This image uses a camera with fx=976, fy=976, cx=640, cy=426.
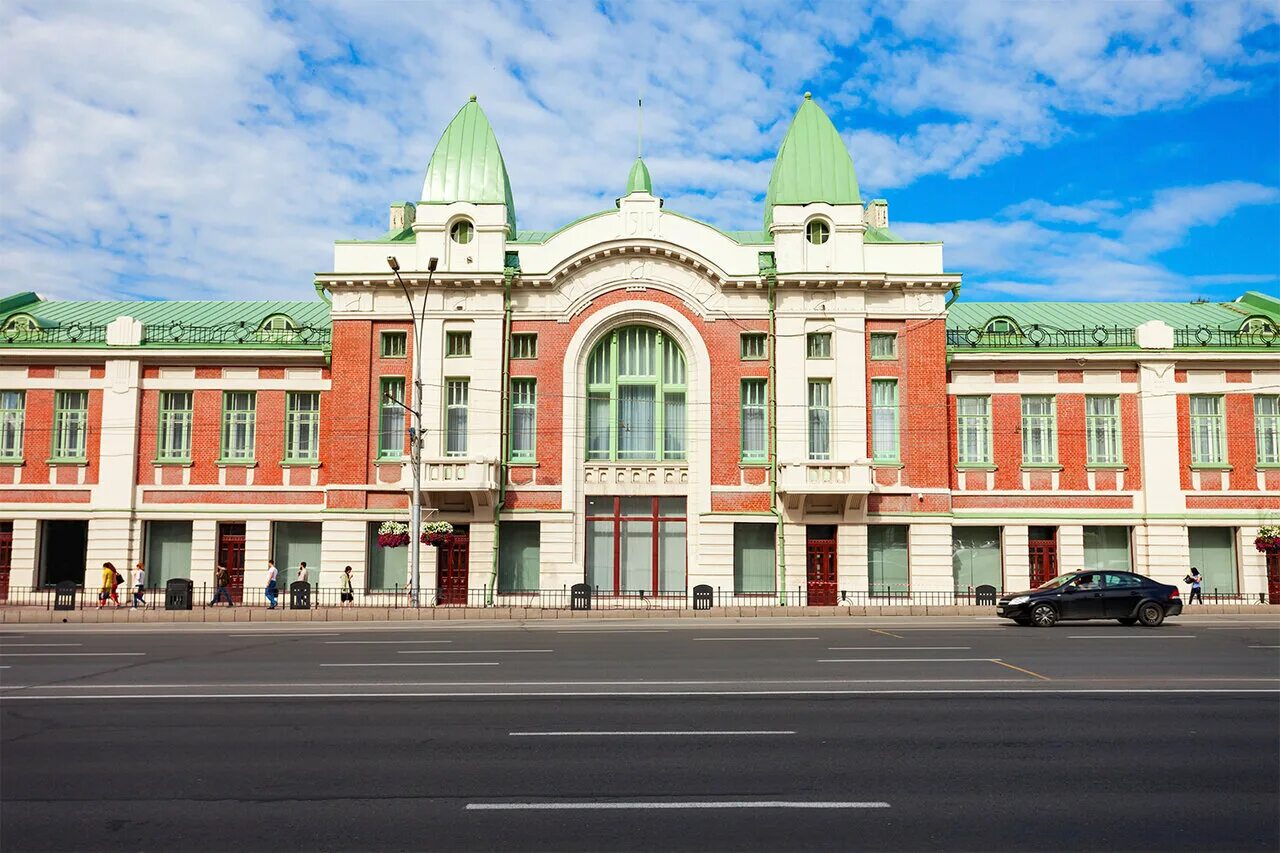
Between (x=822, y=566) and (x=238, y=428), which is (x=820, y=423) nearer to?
(x=822, y=566)

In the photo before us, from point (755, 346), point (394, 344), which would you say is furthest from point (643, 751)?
point (394, 344)

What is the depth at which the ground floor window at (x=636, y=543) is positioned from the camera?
116 feet

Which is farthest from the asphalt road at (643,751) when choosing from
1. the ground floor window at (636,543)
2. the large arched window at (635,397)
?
the large arched window at (635,397)

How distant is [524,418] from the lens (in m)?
35.9

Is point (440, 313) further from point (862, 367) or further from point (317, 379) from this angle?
point (862, 367)

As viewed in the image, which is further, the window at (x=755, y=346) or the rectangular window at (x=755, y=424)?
the window at (x=755, y=346)

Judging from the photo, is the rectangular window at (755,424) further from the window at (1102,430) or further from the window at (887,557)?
the window at (1102,430)

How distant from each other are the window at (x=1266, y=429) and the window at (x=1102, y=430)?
5.20 metres

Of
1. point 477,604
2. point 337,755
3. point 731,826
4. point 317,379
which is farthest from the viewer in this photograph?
point 317,379

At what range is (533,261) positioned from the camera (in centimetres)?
3594

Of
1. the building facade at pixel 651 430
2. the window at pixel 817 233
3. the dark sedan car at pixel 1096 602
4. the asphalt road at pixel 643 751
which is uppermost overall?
the window at pixel 817 233

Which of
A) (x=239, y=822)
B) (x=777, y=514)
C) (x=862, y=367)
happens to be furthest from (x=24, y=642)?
(x=862, y=367)

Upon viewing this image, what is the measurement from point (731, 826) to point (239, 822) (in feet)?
12.4

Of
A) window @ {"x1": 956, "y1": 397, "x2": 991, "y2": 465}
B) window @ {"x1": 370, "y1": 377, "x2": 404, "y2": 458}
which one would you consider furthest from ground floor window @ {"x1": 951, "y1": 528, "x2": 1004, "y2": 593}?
window @ {"x1": 370, "y1": 377, "x2": 404, "y2": 458}
